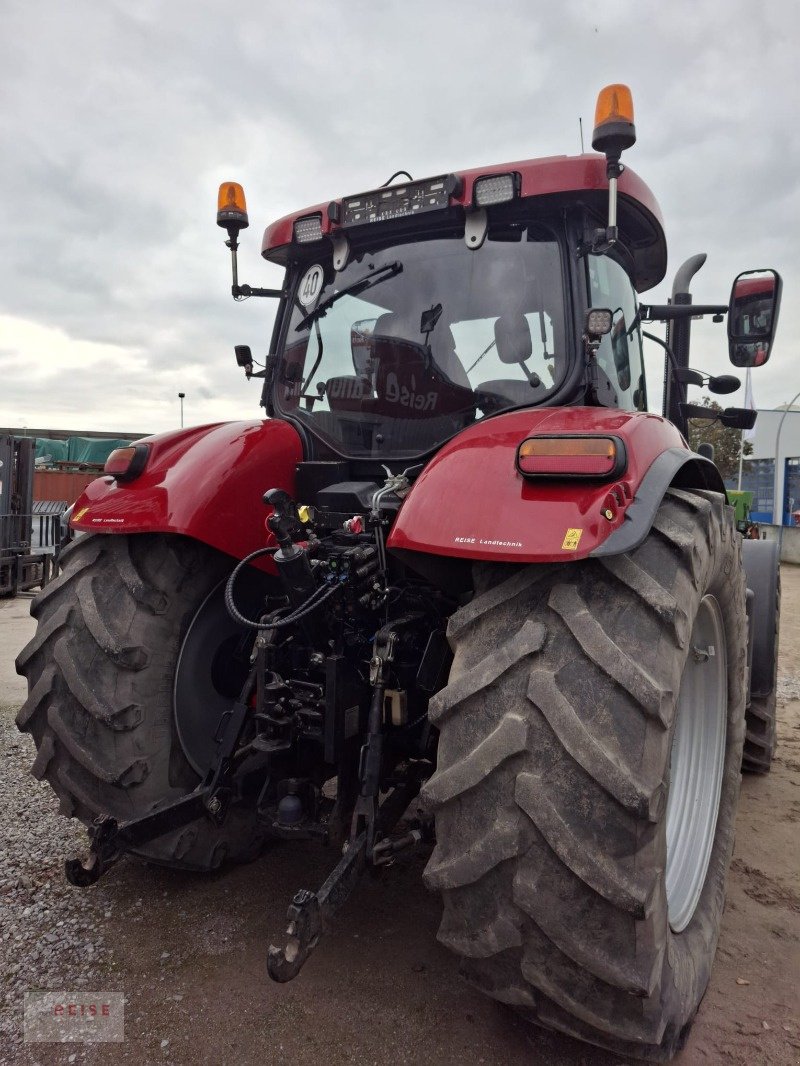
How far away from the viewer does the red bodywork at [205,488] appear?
235cm

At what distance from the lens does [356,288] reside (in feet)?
8.95

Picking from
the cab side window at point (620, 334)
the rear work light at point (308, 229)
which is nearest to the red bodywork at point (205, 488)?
the rear work light at point (308, 229)

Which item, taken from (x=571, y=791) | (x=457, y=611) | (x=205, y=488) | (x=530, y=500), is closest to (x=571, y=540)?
(x=530, y=500)

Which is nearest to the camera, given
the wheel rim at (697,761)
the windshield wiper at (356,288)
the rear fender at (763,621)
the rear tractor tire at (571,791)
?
the rear tractor tire at (571,791)

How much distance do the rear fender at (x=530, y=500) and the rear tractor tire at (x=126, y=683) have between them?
960mm

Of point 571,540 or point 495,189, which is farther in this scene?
point 495,189

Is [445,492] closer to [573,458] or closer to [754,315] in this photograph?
[573,458]

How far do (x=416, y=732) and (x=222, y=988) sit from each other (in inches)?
35.4

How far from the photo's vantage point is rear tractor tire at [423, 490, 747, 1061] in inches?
58.1

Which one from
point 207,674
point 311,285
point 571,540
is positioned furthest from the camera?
point 311,285

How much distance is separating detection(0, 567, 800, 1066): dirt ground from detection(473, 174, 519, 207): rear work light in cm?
237

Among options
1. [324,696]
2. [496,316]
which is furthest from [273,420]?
[324,696]
